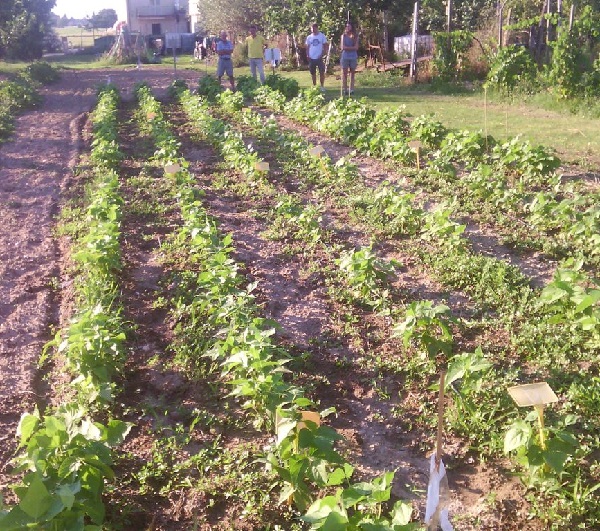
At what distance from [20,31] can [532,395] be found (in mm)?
35397

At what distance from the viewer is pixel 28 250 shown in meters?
6.50

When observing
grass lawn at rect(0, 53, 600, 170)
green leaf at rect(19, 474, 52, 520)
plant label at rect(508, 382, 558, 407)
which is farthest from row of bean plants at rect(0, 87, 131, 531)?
grass lawn at rect(0, 53, 600, 170)

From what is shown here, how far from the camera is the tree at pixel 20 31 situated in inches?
1250

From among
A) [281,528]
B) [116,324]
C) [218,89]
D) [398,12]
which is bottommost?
[281,528]

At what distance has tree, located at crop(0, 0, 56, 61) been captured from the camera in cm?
3176

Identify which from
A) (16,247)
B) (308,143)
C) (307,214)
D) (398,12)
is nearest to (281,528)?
(307,214)

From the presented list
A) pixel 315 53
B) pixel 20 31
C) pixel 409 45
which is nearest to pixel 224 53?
pixel 315 53

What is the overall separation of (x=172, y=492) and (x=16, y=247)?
4077 millimetres

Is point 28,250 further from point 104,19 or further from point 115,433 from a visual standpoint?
point 104,19

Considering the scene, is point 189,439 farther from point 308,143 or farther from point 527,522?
point 308,143

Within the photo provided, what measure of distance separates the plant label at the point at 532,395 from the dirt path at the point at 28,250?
8.11 ft

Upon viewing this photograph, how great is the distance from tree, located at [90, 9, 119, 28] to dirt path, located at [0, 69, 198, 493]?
258 feet

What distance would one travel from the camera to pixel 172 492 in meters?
3.34

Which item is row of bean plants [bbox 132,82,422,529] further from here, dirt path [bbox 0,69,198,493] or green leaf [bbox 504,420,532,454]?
dirt path [bbox 0,69,198,493]
